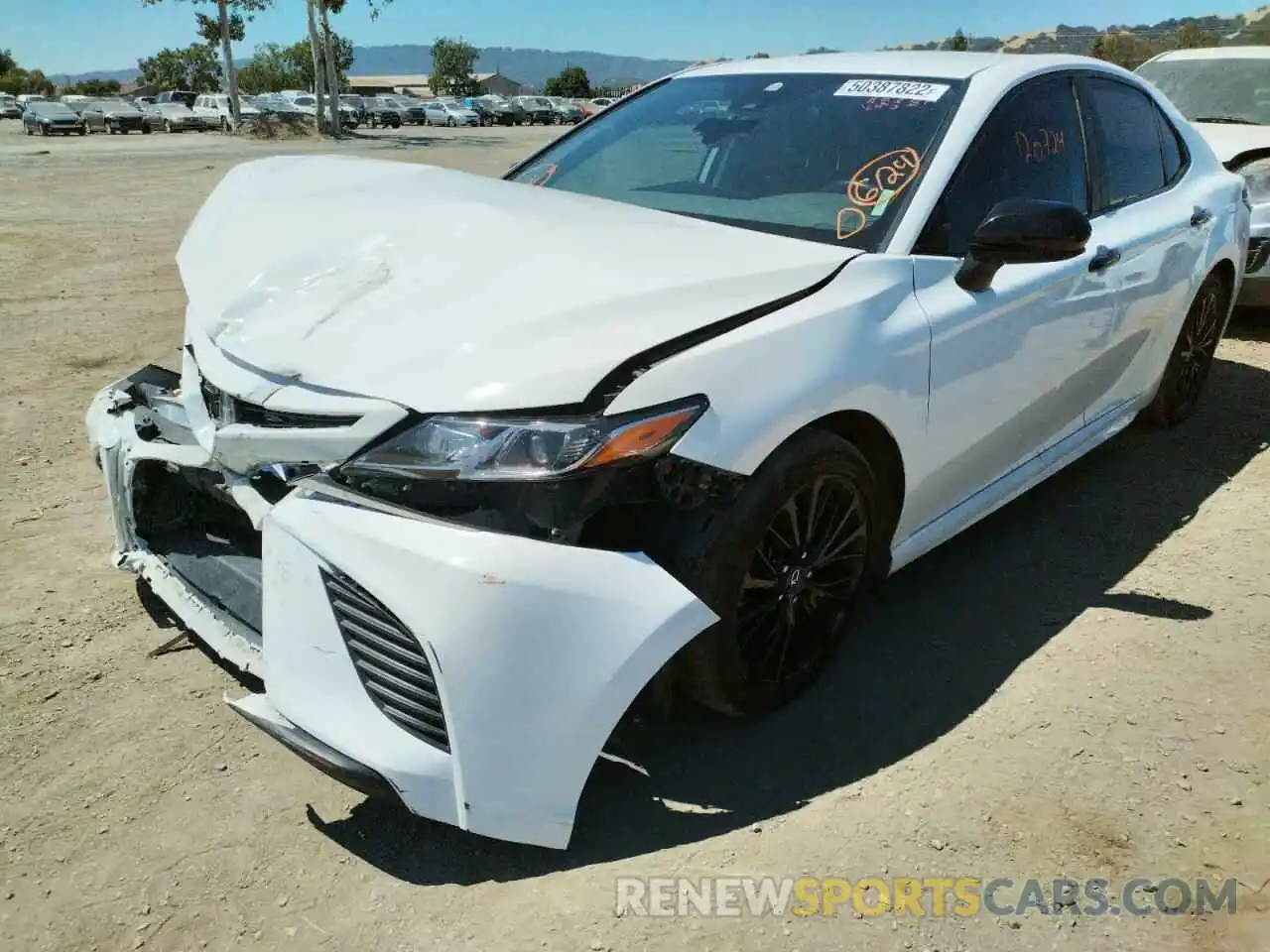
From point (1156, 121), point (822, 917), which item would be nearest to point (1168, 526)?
point (1156, 121)

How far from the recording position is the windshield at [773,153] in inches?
114

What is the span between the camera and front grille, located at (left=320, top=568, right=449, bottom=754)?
1963 mm

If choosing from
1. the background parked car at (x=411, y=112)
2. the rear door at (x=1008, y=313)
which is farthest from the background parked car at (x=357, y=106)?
the rear door at (x=1008, y=313)

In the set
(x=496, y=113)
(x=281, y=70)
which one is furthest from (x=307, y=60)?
(x=496, y=113)

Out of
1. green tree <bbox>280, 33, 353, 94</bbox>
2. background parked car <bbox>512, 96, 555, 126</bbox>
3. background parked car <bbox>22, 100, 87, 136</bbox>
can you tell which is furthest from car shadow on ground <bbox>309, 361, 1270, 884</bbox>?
green tree <bbox>280, 33, 353, 94</bbox>

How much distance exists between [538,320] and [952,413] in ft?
4.29

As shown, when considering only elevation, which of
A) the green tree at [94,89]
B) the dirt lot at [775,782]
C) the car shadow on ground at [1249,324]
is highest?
the green tree at [94,89]

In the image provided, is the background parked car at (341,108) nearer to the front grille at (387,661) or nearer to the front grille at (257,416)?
the front grille at (257,416)

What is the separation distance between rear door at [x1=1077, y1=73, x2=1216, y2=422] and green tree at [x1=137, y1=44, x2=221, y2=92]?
93366 mm

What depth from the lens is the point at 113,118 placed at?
1644 inches

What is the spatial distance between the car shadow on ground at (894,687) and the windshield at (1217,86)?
4395mm

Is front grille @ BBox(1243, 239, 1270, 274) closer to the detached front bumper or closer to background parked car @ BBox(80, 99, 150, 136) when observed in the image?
the detached front bumper

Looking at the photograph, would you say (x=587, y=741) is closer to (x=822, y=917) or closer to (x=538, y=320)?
(x=822, y=917)

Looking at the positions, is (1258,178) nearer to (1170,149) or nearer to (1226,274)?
(1226,274)
